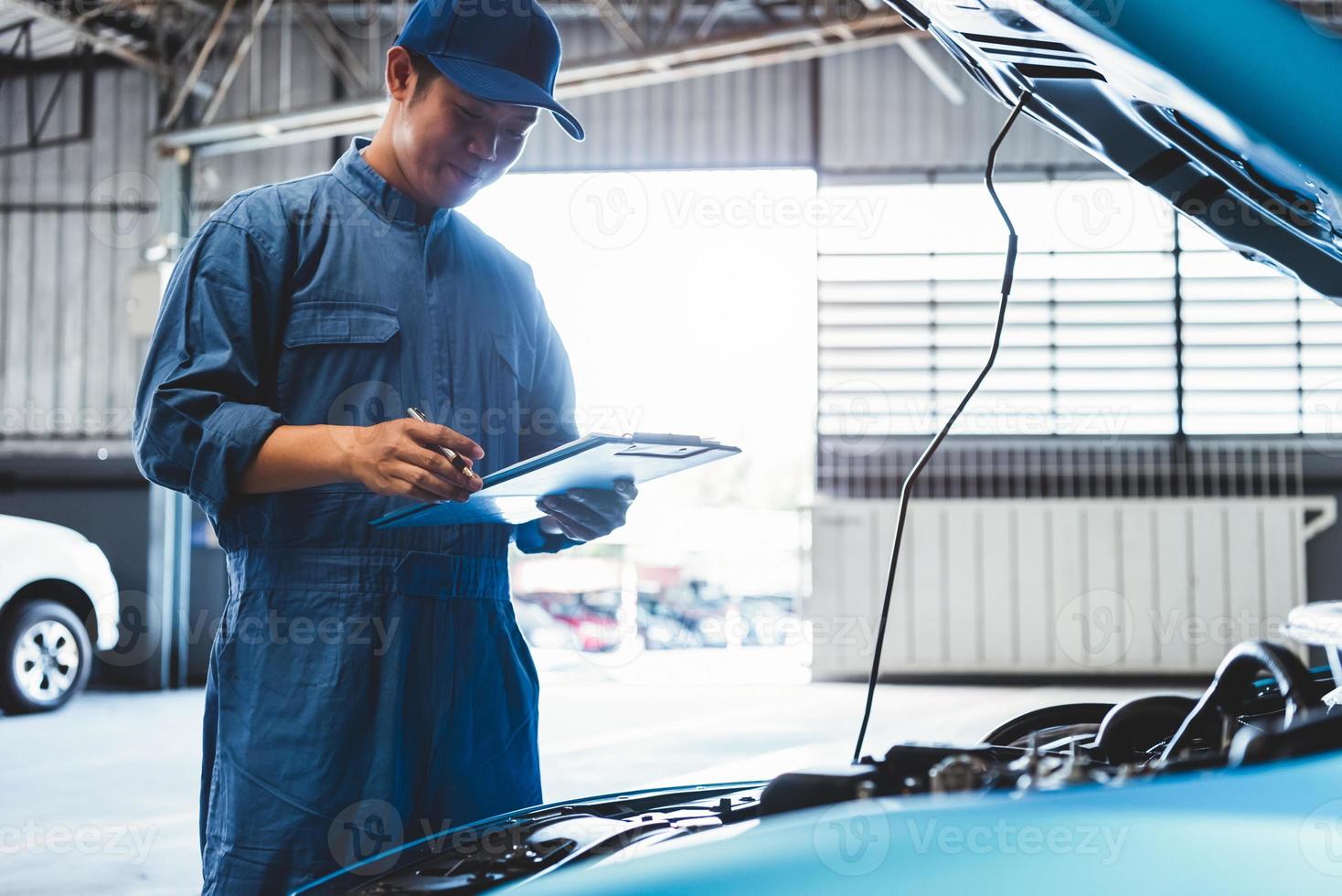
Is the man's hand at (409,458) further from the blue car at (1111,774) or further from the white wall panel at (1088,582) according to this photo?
the white wall panel at (1088,582)

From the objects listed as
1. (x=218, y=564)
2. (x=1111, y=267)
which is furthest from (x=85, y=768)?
(x=1111, y=267)

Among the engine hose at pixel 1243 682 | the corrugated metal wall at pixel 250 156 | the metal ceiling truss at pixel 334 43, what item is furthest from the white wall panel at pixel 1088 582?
the engine hose at pixel 1243 682

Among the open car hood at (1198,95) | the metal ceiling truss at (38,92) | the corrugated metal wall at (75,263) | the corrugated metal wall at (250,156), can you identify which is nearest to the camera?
the open car hood at (1198,95)

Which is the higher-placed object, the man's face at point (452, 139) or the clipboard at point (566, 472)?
the man's face at point (452, 139)

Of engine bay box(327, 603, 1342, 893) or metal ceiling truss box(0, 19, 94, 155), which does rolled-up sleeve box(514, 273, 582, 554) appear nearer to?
engine bay box(327, 603, 1342, 893)

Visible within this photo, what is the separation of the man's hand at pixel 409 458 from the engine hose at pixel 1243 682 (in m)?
0.69

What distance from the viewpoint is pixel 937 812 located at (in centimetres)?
74

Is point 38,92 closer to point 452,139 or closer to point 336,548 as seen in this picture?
point 452,139

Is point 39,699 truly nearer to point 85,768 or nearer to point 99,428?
point 85,768

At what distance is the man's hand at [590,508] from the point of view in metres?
1.32

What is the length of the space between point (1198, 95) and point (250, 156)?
8441 mm

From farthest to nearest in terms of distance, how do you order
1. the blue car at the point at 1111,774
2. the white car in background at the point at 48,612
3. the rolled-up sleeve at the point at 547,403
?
the white car in background at the point at 48,612 < the rolled-up sleeve at the point at 547,403 < the blue car at the point at 1111,774

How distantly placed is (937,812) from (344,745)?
646 millimetres

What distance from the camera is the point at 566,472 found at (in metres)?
1.13
